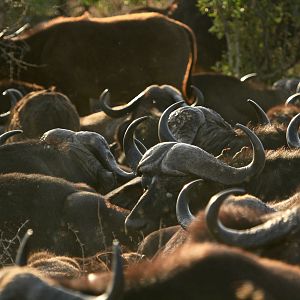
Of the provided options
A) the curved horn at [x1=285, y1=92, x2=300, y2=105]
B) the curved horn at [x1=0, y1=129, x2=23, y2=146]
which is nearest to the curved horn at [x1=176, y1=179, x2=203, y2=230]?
the curved horn at [x1=0, y1=129, x2=23, y2=146]

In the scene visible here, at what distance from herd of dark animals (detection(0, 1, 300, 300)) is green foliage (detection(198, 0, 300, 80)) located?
116cm

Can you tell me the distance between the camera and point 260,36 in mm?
21453

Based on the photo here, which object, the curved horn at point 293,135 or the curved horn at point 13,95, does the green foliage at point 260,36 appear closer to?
the curved horn at point 13,95

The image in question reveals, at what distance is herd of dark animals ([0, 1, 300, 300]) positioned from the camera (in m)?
4.81

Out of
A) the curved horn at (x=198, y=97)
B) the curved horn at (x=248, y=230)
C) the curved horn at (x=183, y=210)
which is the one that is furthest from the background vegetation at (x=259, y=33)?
the curved horn at (x=248, y=230)

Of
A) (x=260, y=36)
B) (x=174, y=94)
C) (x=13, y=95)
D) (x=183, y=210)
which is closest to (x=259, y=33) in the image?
(x=260, y=36)

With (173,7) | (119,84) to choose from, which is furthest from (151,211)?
(173,7)

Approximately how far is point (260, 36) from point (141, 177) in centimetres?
1284

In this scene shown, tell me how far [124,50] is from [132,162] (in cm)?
966

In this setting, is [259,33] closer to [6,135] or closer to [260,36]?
[260,36]

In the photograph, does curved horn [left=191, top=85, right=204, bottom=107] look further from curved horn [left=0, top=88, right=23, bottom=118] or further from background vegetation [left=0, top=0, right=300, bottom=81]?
background vegetation [left=0, top=0, right=300, bottom=81]

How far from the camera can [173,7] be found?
25562mm

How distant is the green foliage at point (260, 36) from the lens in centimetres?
2125

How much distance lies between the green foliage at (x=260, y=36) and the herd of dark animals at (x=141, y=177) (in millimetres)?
1163
